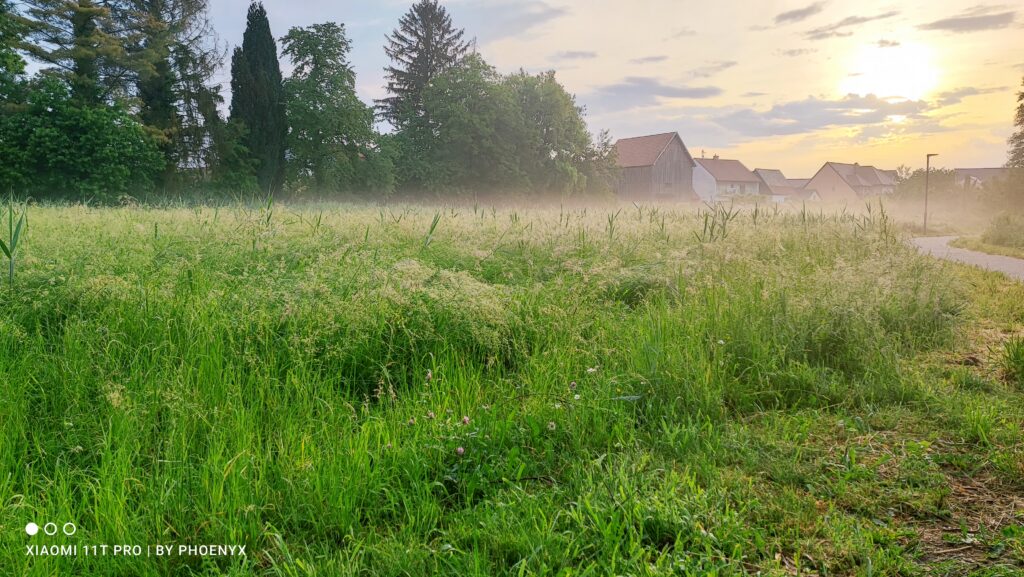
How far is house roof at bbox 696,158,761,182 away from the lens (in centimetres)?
6242

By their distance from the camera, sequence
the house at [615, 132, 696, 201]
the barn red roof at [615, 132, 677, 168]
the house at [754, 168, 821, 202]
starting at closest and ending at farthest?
1. the house at [615, 132, 696, 201]
2. the barn red roof at [615, 132, 677, 168]
3. the house at [754, 168, 821, 202]

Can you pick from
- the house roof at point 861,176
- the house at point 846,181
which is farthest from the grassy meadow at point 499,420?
the house roof at point 861,176

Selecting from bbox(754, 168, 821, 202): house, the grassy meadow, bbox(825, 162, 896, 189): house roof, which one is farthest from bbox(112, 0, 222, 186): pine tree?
bbox(825, 162, 896, 189): house roof

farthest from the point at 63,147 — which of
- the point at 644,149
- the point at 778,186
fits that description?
the point at 778,186

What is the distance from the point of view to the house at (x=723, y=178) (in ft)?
195

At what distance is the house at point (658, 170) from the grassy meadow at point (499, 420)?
42513mm

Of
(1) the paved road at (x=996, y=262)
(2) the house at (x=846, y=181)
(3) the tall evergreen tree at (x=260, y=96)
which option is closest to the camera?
(1) the paved road at (x=996, y=262)

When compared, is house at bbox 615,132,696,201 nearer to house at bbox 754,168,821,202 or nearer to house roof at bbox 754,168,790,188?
house at bbox 754,168,821,202

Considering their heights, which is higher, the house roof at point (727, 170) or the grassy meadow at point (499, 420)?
the house roof at point (727, 170)

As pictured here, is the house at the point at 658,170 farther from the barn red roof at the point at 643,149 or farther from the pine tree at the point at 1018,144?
the pine tree at the point at 1018,144

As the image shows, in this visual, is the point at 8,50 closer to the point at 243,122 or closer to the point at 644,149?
the point at 243,122

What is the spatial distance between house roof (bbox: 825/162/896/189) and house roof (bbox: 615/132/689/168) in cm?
3062

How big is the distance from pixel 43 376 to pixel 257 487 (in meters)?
1.89

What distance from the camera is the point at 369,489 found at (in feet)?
7.85
